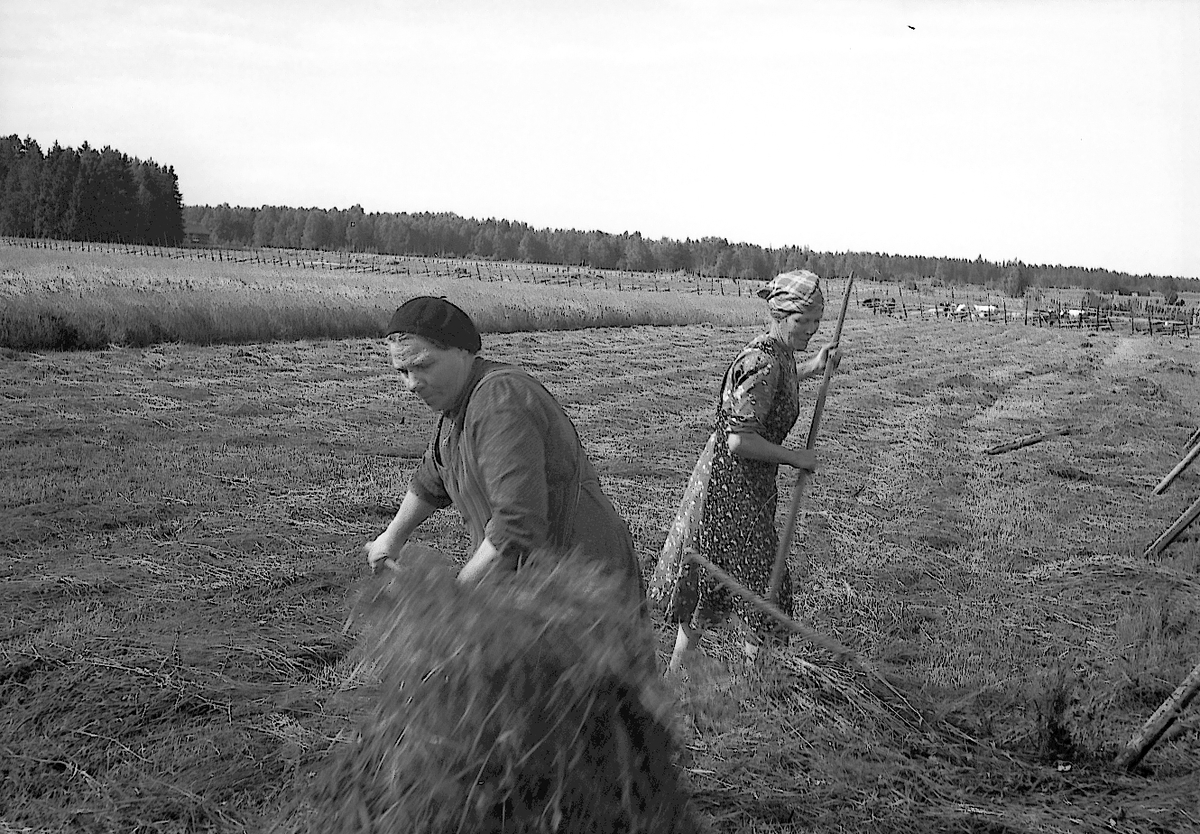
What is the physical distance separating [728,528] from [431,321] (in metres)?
2.05

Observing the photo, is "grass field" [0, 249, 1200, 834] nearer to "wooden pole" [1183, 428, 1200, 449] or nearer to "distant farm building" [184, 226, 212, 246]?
"wooden pole" [1183, 428, 1200, 449]

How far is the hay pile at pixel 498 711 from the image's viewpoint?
155 cm

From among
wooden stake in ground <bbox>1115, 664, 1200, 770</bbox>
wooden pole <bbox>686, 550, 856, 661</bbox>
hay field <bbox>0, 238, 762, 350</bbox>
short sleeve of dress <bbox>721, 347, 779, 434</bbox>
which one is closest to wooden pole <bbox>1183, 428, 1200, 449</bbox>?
wooden stake in ground <bbox>1115, 664, 1200, 770</bbox>

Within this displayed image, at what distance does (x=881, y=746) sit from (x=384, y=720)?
2.18 m

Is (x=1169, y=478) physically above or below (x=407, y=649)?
below

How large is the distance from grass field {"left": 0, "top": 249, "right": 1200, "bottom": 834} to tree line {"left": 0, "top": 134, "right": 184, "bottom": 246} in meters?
67.4

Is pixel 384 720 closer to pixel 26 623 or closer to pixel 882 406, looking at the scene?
pixel 26 623

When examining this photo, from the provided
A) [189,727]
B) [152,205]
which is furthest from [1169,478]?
[152,205]

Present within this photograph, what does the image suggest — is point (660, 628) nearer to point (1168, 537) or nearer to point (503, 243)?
point (1168, 537)

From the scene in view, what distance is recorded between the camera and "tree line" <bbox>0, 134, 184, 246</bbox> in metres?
71.9

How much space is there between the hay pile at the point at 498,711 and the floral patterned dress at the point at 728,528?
86.8 inches

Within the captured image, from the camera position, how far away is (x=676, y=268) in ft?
373

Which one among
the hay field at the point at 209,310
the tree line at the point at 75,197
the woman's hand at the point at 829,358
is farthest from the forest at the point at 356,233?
the woman's hand at the point at 829,358

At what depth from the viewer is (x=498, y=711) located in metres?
1.55
